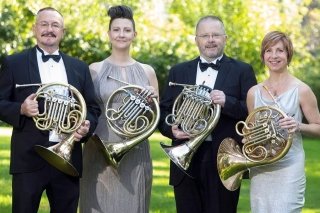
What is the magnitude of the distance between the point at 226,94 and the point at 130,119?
80cm

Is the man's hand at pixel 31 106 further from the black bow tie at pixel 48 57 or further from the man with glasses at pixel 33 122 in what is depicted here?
the black bow tie at pixel 48 57

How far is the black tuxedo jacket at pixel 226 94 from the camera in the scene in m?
5.95

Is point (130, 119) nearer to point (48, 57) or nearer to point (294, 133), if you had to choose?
point (48, 57)

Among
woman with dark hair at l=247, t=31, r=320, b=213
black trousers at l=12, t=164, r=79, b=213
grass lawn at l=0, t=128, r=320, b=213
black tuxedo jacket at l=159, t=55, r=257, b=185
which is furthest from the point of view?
grass lawn at l=0, t=128, r=320, b=213

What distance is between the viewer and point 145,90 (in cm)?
572

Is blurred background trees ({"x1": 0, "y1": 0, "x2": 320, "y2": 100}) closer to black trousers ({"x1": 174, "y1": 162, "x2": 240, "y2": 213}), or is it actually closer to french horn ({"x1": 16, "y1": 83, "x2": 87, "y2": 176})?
black trousers ({"x1": 174, "y1": 162, "x2": 240, "y2": 213})

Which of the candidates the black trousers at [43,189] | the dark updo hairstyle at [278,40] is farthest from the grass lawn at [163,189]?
the dark updo hairstyle at [278,40]

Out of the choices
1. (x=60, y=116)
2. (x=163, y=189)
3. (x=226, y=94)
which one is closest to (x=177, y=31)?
(x=163, y=189)

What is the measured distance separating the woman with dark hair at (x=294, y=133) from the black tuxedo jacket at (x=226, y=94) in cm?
45

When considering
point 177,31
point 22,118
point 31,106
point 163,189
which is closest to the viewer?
point 31,106

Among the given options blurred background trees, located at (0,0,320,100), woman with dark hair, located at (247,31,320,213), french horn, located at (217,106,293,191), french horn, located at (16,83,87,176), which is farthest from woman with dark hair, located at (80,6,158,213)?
blurred background trees, located at (0,0,320,100)

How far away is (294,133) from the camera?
17.2 ft

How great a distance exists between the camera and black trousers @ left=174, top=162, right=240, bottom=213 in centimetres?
595

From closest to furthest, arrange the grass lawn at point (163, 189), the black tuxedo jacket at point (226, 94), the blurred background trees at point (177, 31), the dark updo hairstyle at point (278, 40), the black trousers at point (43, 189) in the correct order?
the dark updo hairstyle at point (278, 40), the black trousers at point (43, 189), the black tuxedo jacket at point (226, 94), the grass lawn at point (163, 189), the blurred background trees at point (177, 31)
